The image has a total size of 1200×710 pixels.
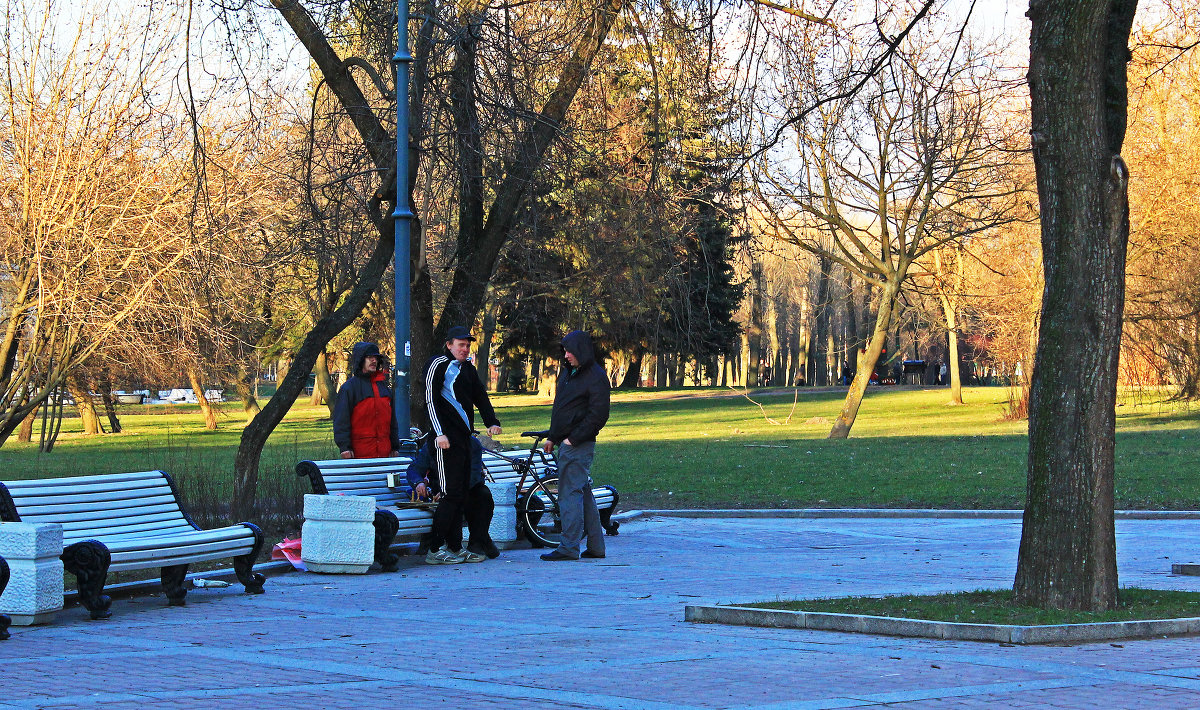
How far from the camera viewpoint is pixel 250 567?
9.93 m

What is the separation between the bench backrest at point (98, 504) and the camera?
8.93m

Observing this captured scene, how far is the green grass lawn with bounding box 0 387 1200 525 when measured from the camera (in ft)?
58.2

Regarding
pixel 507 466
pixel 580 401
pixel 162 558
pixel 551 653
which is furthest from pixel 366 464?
pixel 551 653

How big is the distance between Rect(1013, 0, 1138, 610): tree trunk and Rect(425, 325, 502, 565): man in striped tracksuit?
5176mm

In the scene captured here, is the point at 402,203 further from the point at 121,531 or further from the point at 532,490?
the point at 121,531

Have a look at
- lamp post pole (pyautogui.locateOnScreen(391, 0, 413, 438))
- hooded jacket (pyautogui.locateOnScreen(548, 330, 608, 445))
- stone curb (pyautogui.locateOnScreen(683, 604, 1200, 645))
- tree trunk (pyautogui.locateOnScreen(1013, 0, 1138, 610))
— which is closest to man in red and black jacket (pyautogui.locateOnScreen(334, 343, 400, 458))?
lamp post pole (pyautogui.locateOnScreen(391, 0, 413, 438))

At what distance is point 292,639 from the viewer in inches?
308

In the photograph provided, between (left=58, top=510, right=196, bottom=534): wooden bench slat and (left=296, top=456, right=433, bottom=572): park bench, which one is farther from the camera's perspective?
(left=296, top=456, right=433, bottom=572): park bench

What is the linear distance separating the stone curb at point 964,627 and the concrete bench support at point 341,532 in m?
4.00

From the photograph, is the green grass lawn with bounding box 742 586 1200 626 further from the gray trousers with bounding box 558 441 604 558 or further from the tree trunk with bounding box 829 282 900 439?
the tree trunk with bounding box 829 282 900 439

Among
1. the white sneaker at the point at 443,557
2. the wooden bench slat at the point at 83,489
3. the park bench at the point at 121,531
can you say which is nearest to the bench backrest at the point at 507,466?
the white sneaker at the point at 443,557

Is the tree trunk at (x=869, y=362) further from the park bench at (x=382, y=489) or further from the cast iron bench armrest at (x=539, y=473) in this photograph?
the park bench at (x=382, y=489)

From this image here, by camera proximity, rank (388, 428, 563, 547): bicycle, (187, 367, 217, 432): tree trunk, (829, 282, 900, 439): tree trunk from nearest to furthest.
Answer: (388, 428, 563, 547): bicycle < (187, 367, 217, 432): tree trunk < (829, 282, 900, 439): tree trunk

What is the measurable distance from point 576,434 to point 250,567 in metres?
3.33
